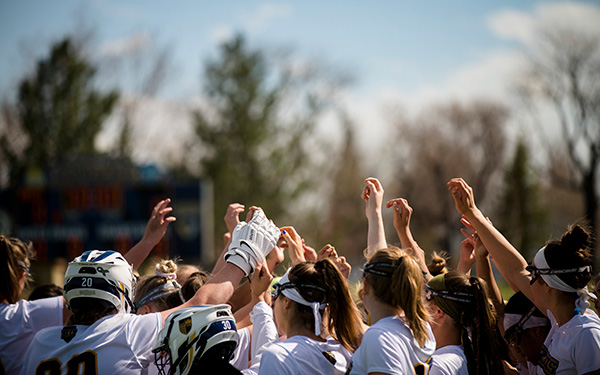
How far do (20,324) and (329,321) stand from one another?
242 centimetres

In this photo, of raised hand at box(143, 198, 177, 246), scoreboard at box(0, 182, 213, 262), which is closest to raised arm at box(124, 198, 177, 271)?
raised hand at box(143, 198, 177, 246)

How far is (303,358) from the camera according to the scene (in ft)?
10.6

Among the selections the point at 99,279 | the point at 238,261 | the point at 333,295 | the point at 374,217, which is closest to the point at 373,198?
the point at 374,217

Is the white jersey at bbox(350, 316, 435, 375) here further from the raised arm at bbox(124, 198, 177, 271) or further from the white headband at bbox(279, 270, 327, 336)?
the raised arm at bbox(124, 198, 177, 271)

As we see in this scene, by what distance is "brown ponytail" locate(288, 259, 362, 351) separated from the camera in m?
3.54

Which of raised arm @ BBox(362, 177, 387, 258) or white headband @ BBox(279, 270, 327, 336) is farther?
raised arm @ BBox(362, 177, 387, 258)

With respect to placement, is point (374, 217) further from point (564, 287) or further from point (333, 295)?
point (564, 287)

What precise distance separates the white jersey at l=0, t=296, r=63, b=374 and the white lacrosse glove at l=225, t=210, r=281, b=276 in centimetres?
171

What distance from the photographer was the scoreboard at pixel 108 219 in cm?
1808

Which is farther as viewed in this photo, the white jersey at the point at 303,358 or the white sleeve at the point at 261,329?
the white sleeve at the point at 261,329

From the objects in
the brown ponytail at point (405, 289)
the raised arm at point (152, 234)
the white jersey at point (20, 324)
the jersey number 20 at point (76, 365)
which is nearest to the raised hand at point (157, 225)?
the raised arm at point (152, 234)

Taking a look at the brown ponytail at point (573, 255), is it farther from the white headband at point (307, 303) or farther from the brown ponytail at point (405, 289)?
the white headband at point (307, 303)

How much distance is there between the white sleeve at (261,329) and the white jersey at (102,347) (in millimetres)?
776

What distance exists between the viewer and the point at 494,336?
142 inches
